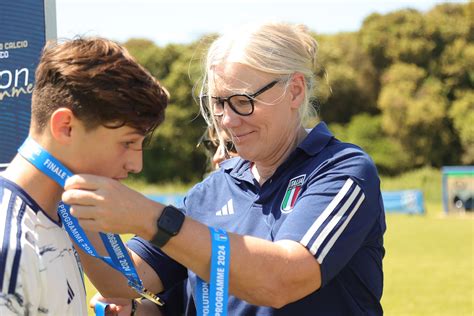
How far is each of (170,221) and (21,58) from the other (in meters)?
1.29

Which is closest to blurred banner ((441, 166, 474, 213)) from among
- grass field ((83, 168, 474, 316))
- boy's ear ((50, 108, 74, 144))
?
grass field ((83, 168, 474, 316))

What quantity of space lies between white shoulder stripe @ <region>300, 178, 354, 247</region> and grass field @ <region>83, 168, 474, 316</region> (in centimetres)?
806

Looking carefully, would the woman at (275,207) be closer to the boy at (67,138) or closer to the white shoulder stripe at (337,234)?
the white shoulder stripe at (337,234)

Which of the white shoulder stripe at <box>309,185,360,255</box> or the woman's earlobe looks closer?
the white shoulder stripe at <box>309,185,360,255</box>

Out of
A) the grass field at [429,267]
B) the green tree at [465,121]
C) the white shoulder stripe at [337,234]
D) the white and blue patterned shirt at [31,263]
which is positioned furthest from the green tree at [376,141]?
the white and blue patterned shirt at [31,263]

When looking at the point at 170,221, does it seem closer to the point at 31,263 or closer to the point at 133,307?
the point at 31,263

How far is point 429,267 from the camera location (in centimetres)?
1744

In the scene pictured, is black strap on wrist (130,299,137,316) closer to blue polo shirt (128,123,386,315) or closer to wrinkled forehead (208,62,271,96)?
blue polo shirt (128,123,386,315)

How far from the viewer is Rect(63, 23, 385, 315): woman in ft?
8.63

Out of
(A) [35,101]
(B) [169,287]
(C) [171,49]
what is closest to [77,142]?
(A) [35,101]

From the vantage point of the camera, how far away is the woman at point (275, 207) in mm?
2631

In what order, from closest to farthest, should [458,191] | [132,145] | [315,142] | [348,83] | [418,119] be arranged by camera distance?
[132,145], [315,142], [458,191], [418,119], [348,83]

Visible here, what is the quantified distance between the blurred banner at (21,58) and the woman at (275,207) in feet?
2.18

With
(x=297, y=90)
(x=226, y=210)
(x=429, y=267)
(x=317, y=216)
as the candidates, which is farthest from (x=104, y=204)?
(x=429, y=267)
